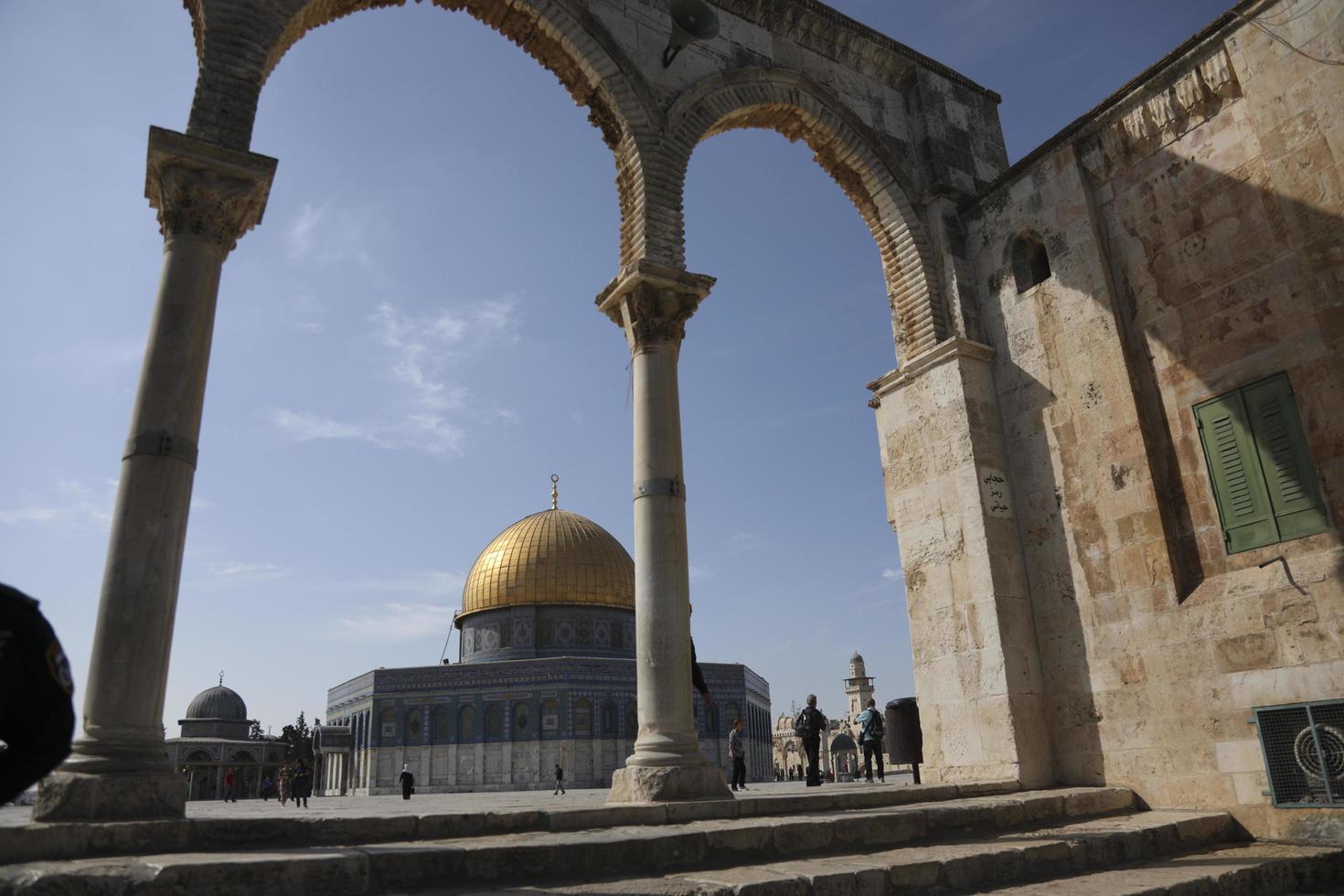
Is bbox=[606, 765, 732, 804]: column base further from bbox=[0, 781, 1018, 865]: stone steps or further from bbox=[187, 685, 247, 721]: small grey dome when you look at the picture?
bbox=[187, 685, 247, 721]: small grey dome

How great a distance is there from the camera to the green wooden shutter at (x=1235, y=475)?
22.7ft

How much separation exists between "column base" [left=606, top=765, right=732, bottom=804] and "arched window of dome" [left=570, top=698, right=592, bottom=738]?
87.6 ft

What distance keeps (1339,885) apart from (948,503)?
4.34 m

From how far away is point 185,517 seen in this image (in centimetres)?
567

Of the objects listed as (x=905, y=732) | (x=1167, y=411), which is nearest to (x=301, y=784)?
(x=905, y=732)

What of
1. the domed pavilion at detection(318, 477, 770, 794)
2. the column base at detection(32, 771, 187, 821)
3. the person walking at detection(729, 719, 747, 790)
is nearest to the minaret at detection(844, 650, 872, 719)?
the domed pavilion at detection(318, 477, 770, 794)

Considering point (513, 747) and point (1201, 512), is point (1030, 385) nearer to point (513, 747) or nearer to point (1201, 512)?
point (1201, 512)

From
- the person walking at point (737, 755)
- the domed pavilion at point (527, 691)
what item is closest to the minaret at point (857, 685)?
the domed pavilion at point (527, 691)

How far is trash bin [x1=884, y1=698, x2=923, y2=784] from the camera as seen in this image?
9.39 metres

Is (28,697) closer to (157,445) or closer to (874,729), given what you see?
(157,445)

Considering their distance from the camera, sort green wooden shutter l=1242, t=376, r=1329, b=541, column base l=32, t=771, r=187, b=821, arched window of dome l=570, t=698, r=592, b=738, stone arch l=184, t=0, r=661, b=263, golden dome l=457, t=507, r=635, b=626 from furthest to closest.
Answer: golden dome l=457, t=507, r=635, b=626 → arched window of dome l=570, t=698, r=592, b=738 → stone arch l=184, t=0, r=661, b=263 → green wooden shutter l=1242, t=376, r=1329, b=541 → column base l=32, t=771, r=187, b=821

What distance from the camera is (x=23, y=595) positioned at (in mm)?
1592

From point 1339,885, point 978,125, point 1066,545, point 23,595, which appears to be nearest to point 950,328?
point 1066,545

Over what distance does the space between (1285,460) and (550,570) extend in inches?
1205
